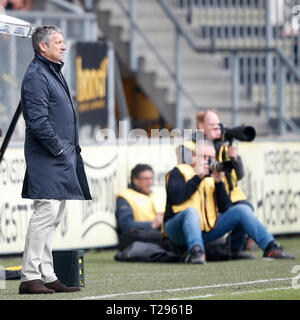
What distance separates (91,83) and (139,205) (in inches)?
114

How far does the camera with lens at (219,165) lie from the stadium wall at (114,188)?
7.22 ft

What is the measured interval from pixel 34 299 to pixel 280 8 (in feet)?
37.3

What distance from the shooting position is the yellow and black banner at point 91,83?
14.6 metres

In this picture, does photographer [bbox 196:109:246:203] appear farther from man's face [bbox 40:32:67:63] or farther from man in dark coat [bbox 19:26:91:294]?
man's face [bbox 40:32:67:63]

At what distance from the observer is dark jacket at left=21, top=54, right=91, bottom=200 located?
7.88 metres

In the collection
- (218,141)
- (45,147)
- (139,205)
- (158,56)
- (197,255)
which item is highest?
(158,56)

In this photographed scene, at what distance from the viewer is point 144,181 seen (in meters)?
12.5

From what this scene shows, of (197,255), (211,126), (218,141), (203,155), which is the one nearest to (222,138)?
(218,141)

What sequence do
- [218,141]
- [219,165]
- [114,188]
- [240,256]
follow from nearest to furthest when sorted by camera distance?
[219,165]
[218,141]
[240,256]
[114,188]

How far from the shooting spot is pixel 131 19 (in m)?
18.1

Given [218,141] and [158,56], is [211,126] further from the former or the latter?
[158,56]

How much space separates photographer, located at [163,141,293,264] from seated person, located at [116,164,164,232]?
915 millimetres
